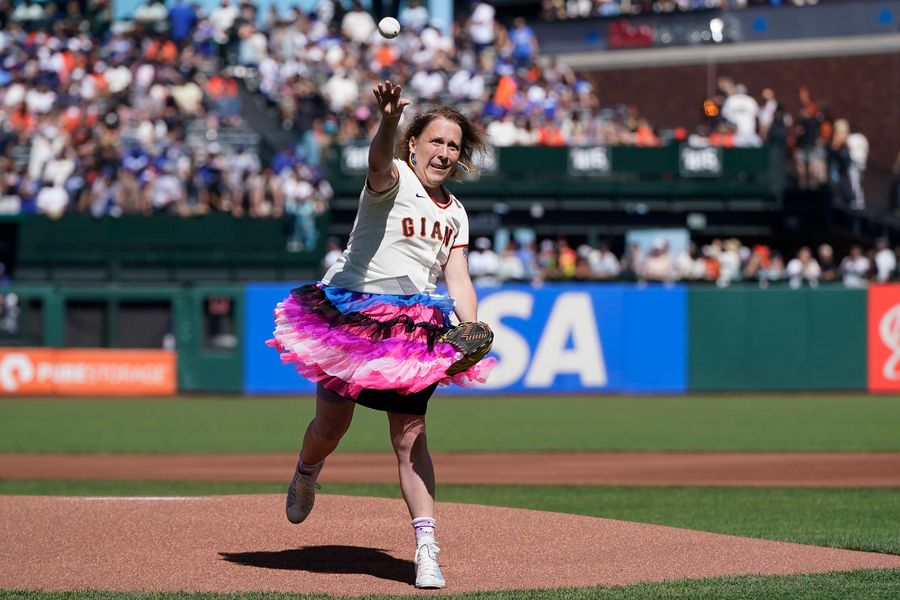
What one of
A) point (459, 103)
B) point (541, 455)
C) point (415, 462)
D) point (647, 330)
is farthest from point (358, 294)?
point (459, 103)

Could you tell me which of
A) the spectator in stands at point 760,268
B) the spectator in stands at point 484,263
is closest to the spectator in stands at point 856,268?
the spectator in stands at point 760,268

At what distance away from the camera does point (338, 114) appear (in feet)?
80.1

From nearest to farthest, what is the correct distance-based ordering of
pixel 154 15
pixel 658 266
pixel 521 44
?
pixel 658 266, pixel 521 44, pixel 154 15

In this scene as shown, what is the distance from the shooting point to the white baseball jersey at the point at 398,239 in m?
5.77

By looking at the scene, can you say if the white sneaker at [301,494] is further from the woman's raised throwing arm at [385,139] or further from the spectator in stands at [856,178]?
the spectator in stands at [856,178]

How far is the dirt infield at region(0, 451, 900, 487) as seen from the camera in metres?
11.7

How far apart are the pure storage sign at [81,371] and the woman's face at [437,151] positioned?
645 inches

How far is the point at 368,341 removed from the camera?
18.7 feet

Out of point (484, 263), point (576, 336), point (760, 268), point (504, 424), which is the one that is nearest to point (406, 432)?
point (504, 424)

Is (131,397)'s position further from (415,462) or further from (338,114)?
(415,462)

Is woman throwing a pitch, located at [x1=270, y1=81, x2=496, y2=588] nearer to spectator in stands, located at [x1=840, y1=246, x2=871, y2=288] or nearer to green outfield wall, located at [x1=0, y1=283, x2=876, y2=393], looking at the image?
green outfield wall, located at [x1=0, y1=283, x2=876, y2=393]

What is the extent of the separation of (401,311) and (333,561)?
52.7 inches

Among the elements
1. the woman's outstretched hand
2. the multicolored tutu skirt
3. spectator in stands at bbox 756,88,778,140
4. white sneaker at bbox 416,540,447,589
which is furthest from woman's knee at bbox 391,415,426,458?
spectator in stands at bbox 756,88,778,140

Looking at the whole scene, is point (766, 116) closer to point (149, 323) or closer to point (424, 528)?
point (149, 323)
